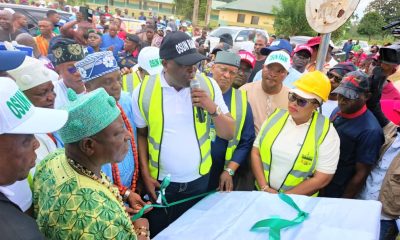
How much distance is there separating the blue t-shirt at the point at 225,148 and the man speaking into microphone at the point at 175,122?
337 millimetres

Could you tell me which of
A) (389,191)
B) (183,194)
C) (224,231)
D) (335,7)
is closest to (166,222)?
(183,194)

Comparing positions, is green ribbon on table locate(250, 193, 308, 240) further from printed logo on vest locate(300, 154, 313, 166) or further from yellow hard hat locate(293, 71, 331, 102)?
yellow hard hat locate(293, 71, 331, 102)

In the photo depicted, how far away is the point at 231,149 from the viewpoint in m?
2.75

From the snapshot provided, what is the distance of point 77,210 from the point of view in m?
1.18

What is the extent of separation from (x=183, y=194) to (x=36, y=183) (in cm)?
115

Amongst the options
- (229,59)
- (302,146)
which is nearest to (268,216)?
(302,146)

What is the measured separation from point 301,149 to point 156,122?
3.59 feet

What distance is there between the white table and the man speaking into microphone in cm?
30

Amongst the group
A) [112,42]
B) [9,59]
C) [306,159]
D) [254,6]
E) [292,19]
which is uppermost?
[254,6]

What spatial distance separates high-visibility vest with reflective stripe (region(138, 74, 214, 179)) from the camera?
2.24m


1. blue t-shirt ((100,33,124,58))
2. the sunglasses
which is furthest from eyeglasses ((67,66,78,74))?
blue t-shirt ((100,33,124,58))

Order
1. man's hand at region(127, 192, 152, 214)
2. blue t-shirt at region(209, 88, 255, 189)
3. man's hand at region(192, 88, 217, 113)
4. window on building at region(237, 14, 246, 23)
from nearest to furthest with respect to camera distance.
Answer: man's hand at region(127, 192, 152, 214) → man's hand at region(192, 88, 217, 113) → blue t-shirt at region(209, 88, 255, 189) → window on building at region(237, 14, 246, 23)

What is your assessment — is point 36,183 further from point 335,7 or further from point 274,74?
point 335,7

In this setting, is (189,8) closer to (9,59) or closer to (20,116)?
(9,59)
